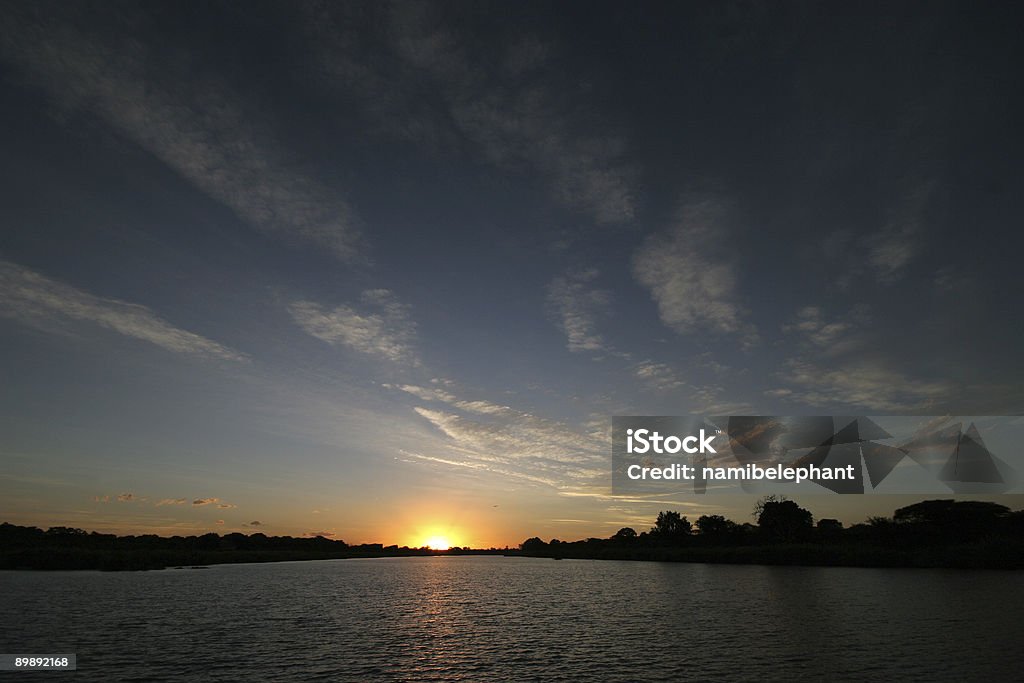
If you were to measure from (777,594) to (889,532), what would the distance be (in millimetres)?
100522

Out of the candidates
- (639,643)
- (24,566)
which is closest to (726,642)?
(639,643)

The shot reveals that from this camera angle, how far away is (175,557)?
181m

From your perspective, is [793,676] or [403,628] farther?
[403,628]

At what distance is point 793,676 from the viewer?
112 ft

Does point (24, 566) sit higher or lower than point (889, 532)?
lower

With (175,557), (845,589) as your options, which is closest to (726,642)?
(845,589)

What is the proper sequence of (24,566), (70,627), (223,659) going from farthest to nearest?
1. (24,566)
2. (70,627)
3. (223,659)

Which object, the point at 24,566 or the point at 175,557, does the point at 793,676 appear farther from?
the point at 175,557

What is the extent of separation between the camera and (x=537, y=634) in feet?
166

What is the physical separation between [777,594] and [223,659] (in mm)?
68150

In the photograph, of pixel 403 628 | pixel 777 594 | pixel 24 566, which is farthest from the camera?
pixel 24 566

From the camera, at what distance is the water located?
3584cm

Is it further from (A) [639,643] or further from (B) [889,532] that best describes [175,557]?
(B) [889,532]

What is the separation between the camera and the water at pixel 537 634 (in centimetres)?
3584
